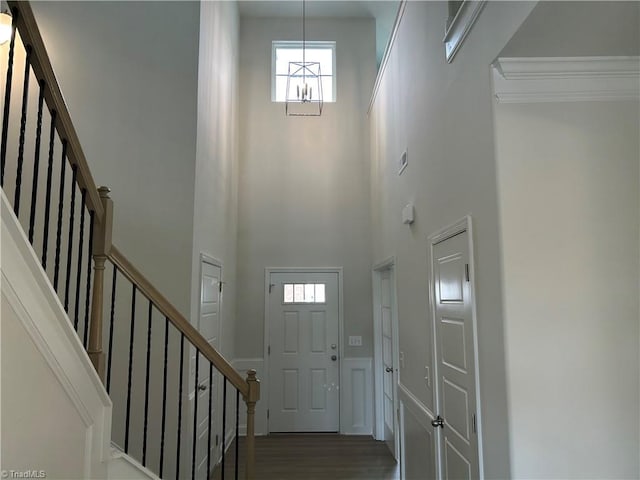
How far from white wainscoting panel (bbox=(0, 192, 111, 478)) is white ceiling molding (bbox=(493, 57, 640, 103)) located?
188 centimetres

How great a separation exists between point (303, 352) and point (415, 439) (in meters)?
2.16

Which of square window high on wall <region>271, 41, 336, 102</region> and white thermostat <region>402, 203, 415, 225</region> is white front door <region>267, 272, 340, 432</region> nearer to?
white thermostat <region>402, 203, 415, 225</region>

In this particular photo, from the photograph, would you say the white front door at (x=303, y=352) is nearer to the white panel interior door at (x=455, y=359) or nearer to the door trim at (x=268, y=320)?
the door trim at (x=268, y=320)

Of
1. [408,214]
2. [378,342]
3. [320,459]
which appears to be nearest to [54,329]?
[408,214]

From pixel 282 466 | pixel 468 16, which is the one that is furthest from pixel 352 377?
pixel 468 16

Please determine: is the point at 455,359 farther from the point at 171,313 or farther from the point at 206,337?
the point at 206,337

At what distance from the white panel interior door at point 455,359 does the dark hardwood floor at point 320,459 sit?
166cm

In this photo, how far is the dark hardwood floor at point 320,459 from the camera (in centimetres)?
395

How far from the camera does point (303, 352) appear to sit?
5.23 meters

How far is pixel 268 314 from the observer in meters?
5.26

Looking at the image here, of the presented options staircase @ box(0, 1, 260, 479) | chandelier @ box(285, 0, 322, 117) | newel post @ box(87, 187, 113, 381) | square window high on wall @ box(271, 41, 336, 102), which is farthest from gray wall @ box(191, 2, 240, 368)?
newel post @ box(87, 187, 113, 381)

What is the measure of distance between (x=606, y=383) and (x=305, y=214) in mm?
4048

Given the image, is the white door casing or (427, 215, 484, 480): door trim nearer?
(427, 215, 484, 480): door trim

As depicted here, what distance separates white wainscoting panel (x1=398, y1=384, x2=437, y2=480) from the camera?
2863 mm
